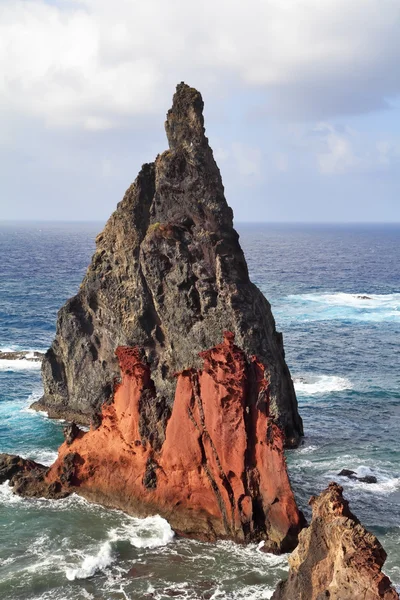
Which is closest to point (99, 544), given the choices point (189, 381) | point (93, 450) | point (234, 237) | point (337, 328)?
point (93, 450)

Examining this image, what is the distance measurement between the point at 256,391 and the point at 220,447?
351 centimetres

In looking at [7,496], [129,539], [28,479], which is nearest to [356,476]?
[129,539]

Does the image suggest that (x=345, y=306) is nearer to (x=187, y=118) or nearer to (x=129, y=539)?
(x=187, y=118)

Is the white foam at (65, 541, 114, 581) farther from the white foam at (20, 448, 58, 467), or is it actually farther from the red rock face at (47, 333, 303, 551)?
the white foam at (20, 448, 58, 467)

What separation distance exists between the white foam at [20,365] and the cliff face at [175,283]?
570 inches

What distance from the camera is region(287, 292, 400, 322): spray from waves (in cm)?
10700

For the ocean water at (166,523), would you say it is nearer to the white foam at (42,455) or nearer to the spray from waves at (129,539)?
the spray from waves at (129,539)

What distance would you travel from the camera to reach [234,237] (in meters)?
54.7

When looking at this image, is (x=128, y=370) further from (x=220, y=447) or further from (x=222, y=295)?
(x=222, y=295)

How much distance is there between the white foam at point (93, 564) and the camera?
32844 millimetres

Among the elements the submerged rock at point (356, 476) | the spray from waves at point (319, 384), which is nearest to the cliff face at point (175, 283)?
the submerged rock at point (356, 476)

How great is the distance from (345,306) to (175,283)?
69955mm

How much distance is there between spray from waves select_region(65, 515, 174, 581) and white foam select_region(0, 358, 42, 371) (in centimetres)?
3893

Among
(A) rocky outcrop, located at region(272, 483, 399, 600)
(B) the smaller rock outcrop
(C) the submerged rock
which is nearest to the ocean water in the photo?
(C) the submerged rock
